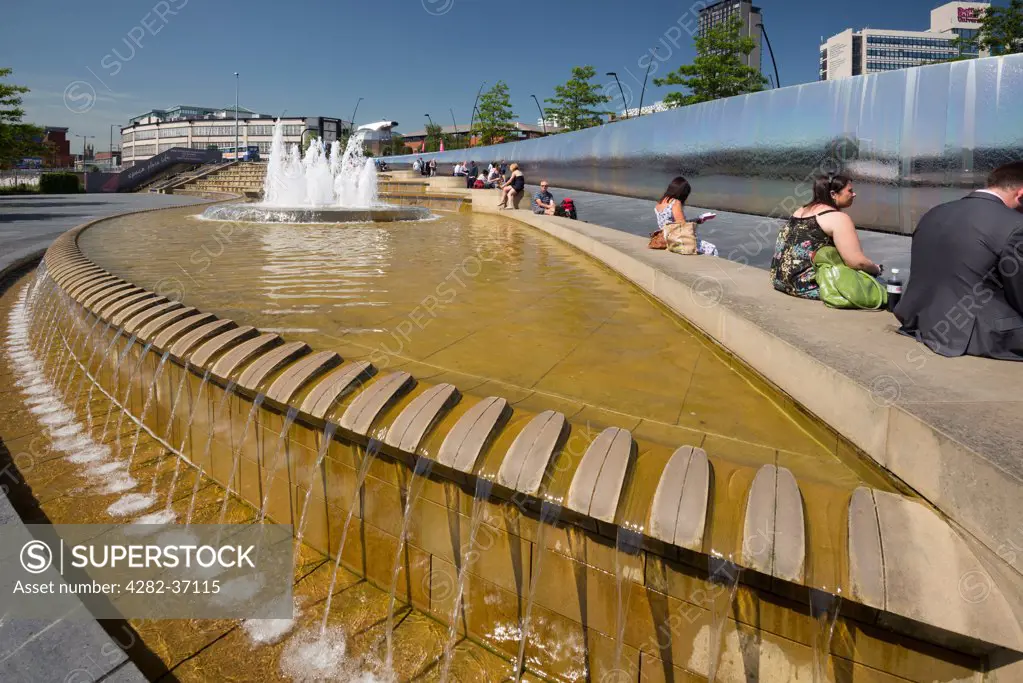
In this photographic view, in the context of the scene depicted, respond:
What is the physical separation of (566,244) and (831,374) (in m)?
7.94

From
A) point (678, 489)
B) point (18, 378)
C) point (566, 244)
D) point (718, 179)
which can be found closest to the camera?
point (678, 489)

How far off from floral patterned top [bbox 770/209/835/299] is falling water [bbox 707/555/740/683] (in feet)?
10.7

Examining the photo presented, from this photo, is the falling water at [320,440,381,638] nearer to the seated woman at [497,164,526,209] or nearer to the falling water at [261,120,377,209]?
the seated woman at [497,164,526,209]

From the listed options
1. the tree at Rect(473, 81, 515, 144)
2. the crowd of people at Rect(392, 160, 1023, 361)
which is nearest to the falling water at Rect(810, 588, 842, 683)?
the crowd of people at Rect(392, 160, 1023, 361)

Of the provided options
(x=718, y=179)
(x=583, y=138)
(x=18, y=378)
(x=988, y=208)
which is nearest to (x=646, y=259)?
(x=988, y=208)

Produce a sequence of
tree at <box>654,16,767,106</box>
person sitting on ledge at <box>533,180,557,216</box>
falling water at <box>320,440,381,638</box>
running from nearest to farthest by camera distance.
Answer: falling water at <box>320,440,381,638</box>, person sitting on ledge at <box>533,180,557,216</box>, tree at <box>654,16,767,106</box>

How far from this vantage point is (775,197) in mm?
11555

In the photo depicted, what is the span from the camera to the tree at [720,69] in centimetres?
4200

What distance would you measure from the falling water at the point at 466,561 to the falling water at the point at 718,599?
3.07 ft

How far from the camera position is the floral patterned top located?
16.1ft

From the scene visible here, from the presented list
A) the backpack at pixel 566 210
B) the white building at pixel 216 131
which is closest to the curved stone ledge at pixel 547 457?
the backpack at pixel 566 210

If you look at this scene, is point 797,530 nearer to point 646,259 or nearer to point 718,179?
point 646,259

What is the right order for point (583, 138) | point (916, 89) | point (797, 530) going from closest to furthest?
point (797, 530)
point (916, 89)
point (583, 138)

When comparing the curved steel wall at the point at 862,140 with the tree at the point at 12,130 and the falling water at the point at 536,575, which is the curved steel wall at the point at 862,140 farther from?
the tree at the point at 12,130
